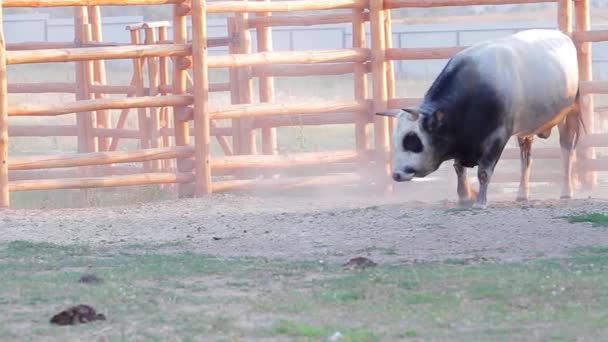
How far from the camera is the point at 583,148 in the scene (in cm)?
1363

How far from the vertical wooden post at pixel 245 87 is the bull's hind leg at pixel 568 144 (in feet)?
10.5

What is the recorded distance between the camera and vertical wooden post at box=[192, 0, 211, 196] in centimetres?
1247

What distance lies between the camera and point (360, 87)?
1385 centimetres

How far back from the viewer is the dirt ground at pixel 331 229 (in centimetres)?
883

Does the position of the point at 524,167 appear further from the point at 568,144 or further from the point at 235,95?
the point at 235,95

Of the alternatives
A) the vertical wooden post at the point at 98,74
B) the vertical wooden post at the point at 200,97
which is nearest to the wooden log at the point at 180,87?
the vertical wooden post at the point at 200,97

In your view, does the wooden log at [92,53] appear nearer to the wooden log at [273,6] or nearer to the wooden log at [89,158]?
the wooden log at [273,6]

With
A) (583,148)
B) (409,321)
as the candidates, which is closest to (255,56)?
(583,148)

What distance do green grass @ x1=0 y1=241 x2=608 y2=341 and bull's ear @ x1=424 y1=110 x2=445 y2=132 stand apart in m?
2.60

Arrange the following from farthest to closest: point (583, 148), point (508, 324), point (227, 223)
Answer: point (583, 148) → point (227, 223) → point (508, 324)

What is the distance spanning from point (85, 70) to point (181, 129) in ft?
10.8

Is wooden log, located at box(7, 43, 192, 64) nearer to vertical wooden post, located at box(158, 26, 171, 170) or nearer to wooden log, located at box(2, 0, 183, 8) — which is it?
wooden log, located at box(2, 0, 183, 8)

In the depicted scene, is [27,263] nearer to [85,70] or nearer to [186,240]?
[186,240]

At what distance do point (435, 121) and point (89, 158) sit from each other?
3195mm
